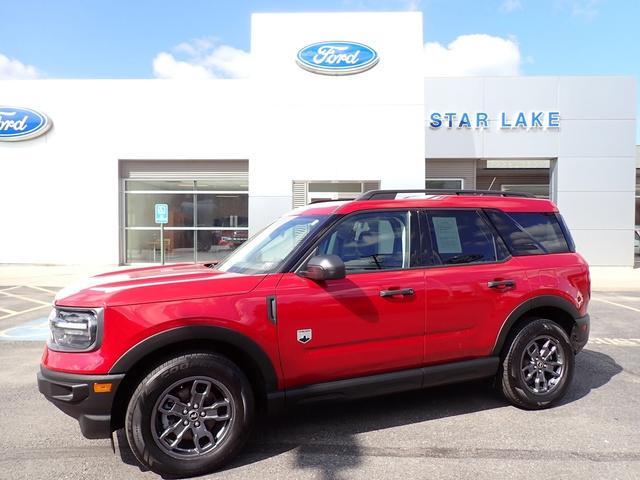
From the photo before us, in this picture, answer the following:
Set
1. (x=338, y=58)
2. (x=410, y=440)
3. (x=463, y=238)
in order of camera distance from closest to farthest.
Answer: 1. (x=410, y=440)
2. (x=463, y=238)
3. (x=338, y=58)

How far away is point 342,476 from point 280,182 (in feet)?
40.7

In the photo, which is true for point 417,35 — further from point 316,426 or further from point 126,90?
point 316,426

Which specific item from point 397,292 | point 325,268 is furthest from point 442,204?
point 325,268

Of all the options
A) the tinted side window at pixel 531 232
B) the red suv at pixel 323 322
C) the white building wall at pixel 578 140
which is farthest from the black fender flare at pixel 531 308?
the white building wall at pixel 578 140

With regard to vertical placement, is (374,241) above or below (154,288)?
above

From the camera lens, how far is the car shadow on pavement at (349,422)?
325 cm

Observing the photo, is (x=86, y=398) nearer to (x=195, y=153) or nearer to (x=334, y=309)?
(x=334, y=309)

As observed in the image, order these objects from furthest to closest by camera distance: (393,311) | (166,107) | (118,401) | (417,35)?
(166,107)
(417,35)
(393,311)
(118,401)

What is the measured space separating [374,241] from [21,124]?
17.3m

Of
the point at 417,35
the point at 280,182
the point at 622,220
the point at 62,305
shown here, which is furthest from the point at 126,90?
the point at 622,220

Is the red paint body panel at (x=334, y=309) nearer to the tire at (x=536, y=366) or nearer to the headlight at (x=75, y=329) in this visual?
the headlight at (x=75, y=329)

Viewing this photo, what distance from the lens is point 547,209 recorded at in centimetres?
448

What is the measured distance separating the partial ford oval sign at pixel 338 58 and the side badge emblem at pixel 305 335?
12.8 meters

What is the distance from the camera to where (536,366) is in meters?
4.12
